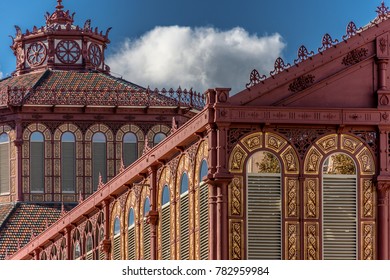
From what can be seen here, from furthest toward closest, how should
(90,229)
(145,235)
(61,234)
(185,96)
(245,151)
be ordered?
(185,96), (61,234), (90,229), (145,235), (245,151)

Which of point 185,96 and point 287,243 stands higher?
point 185,96

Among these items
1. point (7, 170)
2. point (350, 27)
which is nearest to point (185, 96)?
point (7, 170)

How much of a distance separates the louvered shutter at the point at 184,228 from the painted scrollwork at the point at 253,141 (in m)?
5.05

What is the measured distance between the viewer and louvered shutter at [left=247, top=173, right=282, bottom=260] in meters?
60.9

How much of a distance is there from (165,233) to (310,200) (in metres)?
8.63

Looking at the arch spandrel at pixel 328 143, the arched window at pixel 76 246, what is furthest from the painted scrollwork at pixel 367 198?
the arched window at pixel 76 246

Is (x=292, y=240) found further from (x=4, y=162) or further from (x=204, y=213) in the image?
(x=4, y=162)

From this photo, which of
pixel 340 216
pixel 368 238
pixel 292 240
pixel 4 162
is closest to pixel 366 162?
pixel 340 216

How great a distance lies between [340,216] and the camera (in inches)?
2426

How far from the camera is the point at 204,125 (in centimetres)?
6094

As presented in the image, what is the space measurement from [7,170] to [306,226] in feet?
147

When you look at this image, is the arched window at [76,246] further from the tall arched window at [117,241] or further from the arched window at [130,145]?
the arched window at [130,145]

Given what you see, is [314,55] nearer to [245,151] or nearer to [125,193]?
[245,151]

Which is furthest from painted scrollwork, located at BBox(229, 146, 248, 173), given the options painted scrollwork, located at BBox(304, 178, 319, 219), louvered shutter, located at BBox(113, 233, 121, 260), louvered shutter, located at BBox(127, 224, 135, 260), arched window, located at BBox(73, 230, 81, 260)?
arched window, located at BBox(73, 230, 81, 260)
